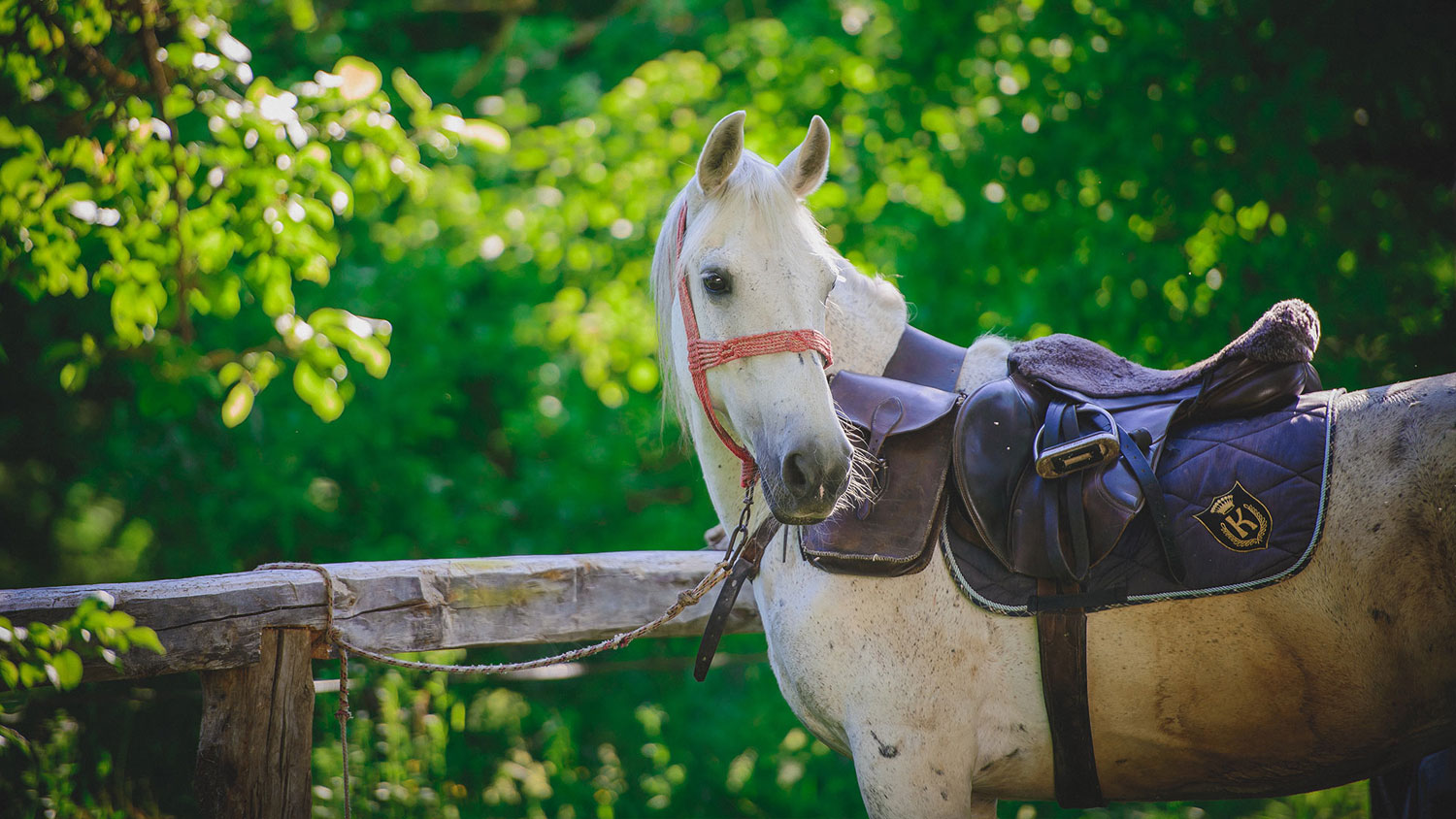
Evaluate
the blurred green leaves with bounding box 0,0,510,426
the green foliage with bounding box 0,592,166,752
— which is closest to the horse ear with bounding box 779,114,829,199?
the blurred green leaves with bounding box 0,0,510,426

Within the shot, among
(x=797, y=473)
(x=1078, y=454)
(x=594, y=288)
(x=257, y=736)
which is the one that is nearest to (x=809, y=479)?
(x=797, y=473)

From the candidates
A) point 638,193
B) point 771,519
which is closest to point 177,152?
point 771,519

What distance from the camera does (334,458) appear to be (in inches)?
175

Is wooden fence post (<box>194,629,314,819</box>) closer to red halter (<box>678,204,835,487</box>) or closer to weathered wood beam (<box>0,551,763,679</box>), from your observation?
weathered wood beam (<box>0,551,763,679</box>)

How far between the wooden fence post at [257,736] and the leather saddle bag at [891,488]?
4.07ft

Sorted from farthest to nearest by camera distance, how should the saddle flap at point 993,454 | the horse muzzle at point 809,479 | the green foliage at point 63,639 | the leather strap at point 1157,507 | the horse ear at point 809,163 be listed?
the horse ear at point 809,163 < the saddle flap at point 993,454 < the leather strap at point 1157,507 < the horse muzzle at point 809,479 < the green foliage at point 63,639

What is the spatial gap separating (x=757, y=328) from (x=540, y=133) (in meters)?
3.93

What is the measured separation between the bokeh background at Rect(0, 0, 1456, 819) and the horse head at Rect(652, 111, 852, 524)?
1081 millimetres

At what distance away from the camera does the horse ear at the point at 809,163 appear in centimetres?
196

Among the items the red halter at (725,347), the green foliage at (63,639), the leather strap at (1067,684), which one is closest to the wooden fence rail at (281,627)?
the green foliage at (63,639)

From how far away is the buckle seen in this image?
1734mm

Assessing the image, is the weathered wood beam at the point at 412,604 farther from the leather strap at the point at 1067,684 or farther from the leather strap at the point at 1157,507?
the leather strap at the point at 1157,507

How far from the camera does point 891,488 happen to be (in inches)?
74.4

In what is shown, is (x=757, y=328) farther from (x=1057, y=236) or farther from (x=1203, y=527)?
(x=1057, y=236)
